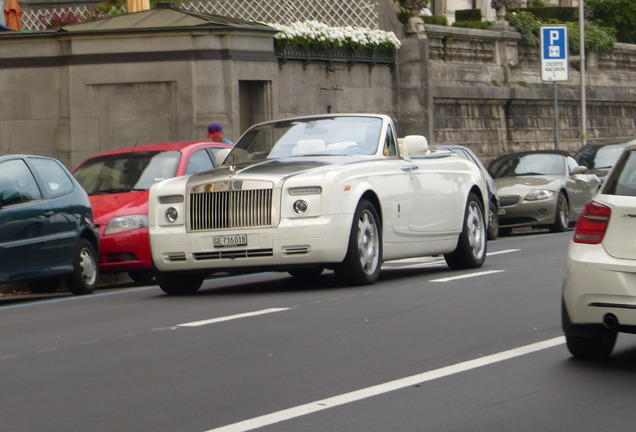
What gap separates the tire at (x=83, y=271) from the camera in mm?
14992

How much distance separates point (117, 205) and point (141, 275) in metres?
1.41

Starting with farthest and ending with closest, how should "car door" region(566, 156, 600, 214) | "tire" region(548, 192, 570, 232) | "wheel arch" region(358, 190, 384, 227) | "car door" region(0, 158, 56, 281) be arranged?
1. "car door" region(566, 156, 600, 214)
2. "tire" region(548, 192, 570, 232)
3. "wheel arch" region(358, 190, 384, 227)
4. "car door" region(0, 158, 56, 281)

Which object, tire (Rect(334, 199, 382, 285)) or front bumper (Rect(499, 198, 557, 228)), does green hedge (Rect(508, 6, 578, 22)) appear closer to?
front bumper (Rect(499, 198, 557, 228))

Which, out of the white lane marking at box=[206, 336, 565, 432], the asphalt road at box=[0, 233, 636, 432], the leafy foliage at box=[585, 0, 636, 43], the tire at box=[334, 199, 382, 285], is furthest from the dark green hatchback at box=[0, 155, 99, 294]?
the leafy foliage at box=[585, 0, 636, 43]

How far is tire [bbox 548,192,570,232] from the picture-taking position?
25.2 meters

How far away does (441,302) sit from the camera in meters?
12.2

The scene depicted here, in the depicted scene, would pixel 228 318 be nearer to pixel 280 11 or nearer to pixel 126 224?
pixel 126 224

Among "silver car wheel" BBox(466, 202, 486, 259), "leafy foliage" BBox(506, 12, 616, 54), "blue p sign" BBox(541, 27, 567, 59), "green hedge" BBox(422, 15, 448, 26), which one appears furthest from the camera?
"leafy foliage" BBox(506, 12, 616, 54)

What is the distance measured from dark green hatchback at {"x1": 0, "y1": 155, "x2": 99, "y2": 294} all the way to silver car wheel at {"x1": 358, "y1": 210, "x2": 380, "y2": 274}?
311cm

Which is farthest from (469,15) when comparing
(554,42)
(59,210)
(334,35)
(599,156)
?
(59,210)

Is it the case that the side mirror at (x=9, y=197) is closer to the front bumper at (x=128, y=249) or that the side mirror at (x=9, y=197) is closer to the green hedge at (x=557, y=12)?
the front bumper at (x=128, y=249)

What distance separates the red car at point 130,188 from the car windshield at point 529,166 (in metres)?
9.34

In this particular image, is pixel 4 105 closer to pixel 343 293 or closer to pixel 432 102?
pixel 432 102

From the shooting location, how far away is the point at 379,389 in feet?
25.9
